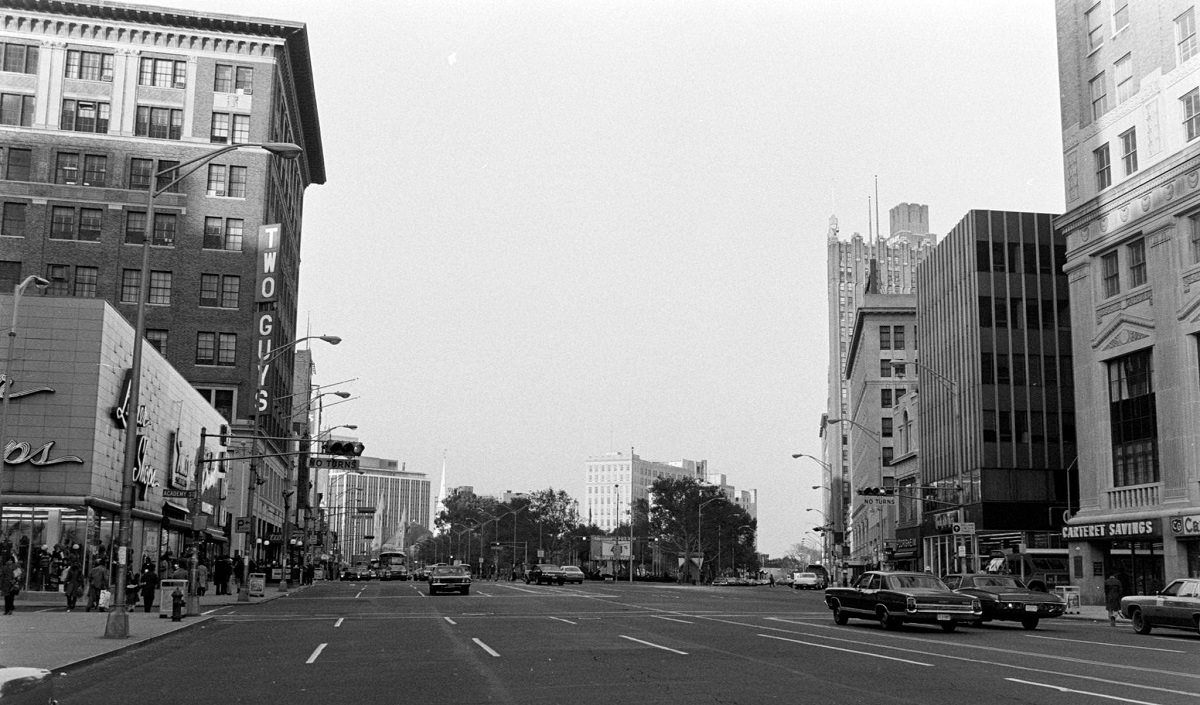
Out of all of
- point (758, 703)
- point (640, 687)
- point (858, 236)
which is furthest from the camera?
point (858, 236)

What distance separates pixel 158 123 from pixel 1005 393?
59.0 m

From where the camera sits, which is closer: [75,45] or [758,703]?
[758,703]

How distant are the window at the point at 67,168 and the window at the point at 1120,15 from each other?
61908 millimetres

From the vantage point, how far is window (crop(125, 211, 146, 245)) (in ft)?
233

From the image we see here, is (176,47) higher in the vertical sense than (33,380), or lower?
higher

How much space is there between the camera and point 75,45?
71.4 meters

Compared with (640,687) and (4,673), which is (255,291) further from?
(4,673)

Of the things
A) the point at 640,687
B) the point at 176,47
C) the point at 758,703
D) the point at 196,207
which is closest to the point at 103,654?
the point at 640,687

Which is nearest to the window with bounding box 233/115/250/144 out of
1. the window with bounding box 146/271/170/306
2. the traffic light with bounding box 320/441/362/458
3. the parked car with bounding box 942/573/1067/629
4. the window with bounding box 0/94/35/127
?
the window with bounding box 146/271/170/306

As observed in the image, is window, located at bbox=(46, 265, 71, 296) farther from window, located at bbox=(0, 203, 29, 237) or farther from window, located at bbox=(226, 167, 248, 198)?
window, located at bbox=(226, 167, 248, 198)

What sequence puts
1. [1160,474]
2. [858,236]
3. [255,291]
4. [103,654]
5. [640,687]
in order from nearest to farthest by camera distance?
[640,687]
[103,654]
[1160,474]
[255,291]
[858,236]

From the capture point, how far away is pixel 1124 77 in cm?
5091

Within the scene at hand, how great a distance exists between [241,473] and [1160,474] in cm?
5454

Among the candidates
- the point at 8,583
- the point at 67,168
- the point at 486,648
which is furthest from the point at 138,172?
the point at 486,648
